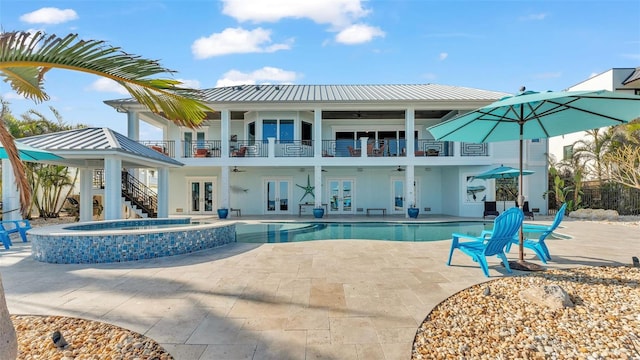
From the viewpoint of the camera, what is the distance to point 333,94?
1811cm

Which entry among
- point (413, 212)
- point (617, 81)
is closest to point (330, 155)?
point (413, 212)

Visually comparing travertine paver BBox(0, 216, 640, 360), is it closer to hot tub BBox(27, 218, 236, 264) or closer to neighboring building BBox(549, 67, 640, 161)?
hot tub BBox(27, 218, 236, 264)

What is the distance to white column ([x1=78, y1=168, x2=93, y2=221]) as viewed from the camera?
12586 mm

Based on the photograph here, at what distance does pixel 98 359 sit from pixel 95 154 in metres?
9.17

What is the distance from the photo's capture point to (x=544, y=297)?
3.65 metres

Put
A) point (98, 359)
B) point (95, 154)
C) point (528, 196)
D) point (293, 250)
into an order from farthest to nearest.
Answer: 1. point (528, 196)
2. point (95, 154)
3. point (293, 250)
4. point (98, 359)

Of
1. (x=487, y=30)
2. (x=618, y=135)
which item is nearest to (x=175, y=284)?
(x=487, y=30)

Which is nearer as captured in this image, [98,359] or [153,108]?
[98,359]

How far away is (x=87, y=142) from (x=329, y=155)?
10502mm

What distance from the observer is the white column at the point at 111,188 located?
996cm

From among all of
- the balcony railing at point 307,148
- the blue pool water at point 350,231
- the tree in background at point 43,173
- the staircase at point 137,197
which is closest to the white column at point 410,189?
the balcony railing at point 307,148

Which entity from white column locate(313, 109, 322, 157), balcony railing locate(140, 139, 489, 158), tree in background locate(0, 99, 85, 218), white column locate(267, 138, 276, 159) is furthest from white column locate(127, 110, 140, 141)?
white column locate(313, 109, 322, 157)

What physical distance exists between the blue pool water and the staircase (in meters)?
5.02

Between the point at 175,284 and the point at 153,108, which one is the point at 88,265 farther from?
the point at 153,108
